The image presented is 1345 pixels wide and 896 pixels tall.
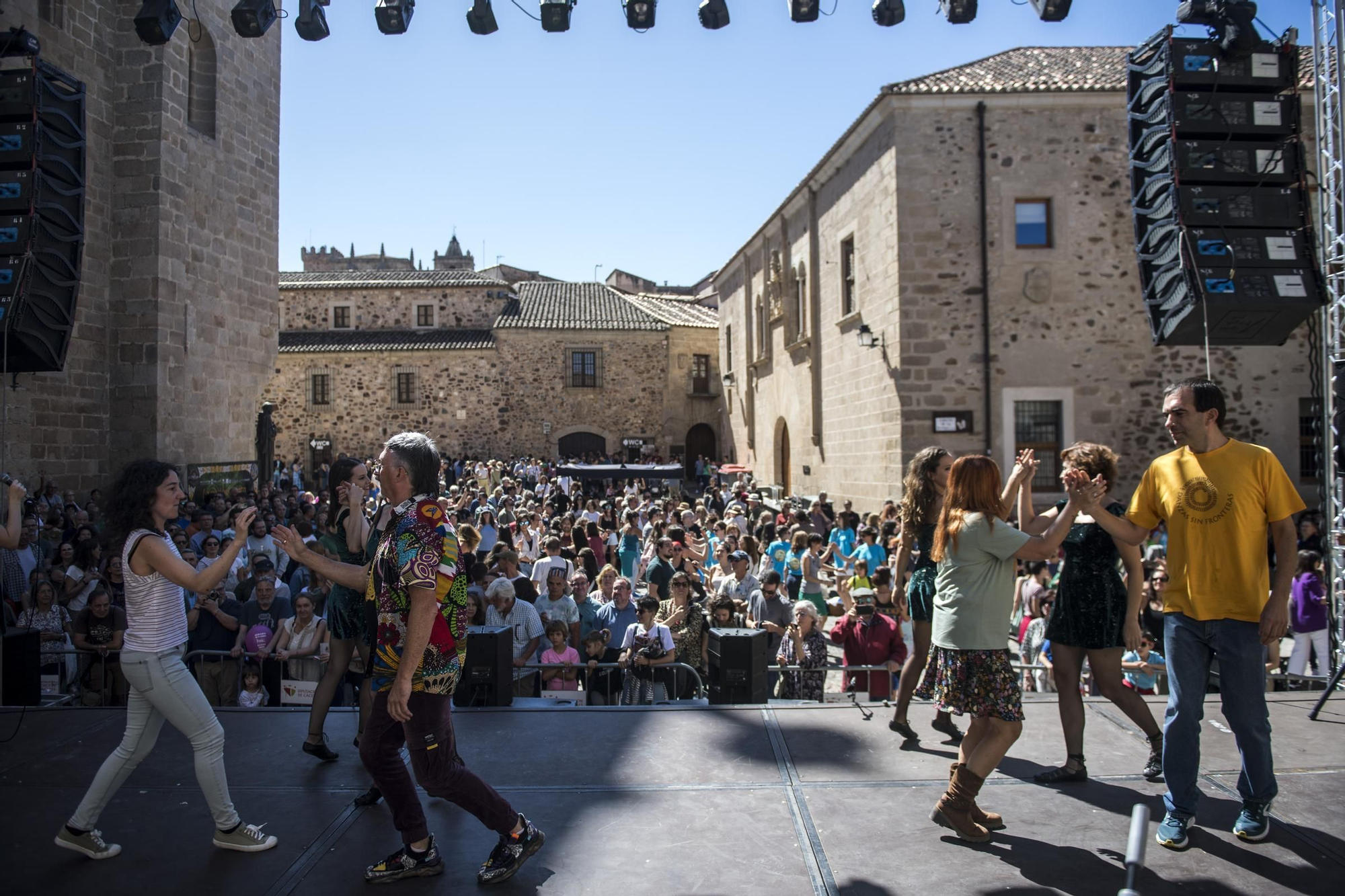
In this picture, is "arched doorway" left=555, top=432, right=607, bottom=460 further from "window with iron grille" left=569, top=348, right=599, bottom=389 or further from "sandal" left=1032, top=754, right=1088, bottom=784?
"sandal" left=1032, top=754, right=1088, bottom=784

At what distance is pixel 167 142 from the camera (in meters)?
13.3

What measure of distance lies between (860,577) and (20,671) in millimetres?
7074

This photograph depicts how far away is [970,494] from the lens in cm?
389

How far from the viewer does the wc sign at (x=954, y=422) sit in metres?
14.8

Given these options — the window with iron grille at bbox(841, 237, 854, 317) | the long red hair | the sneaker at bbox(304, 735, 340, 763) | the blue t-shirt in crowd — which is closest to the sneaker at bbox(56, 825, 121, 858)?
the sneaker at bbox(304, 735, 340, 763)

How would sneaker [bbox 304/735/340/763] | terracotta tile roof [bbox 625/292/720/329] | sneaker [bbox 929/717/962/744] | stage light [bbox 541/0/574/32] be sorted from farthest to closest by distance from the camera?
terracotta tile roof [bbox 625/292/720/329], stage light [bbox 541/0/574/32], sneaker [bbox 929/717/962/744], sneaker [bbox 304/735/340/763]

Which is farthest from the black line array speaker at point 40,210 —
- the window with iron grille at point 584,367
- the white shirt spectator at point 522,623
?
the window with iron grille at point 584,367

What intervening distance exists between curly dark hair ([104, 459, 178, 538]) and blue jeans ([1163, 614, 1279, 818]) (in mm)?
4093

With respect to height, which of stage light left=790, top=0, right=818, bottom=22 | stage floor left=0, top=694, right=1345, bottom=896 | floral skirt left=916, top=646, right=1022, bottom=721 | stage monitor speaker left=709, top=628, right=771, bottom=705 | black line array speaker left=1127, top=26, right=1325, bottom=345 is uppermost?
stage light left=790, top=0, right=818, bottom=22

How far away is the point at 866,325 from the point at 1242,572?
13.1 m

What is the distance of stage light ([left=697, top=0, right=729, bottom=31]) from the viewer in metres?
8.01

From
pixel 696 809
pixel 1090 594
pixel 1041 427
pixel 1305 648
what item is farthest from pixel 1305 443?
pixel 696 809

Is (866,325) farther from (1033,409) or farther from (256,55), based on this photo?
(256,55)

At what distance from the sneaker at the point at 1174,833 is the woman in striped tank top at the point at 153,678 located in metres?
3.48
